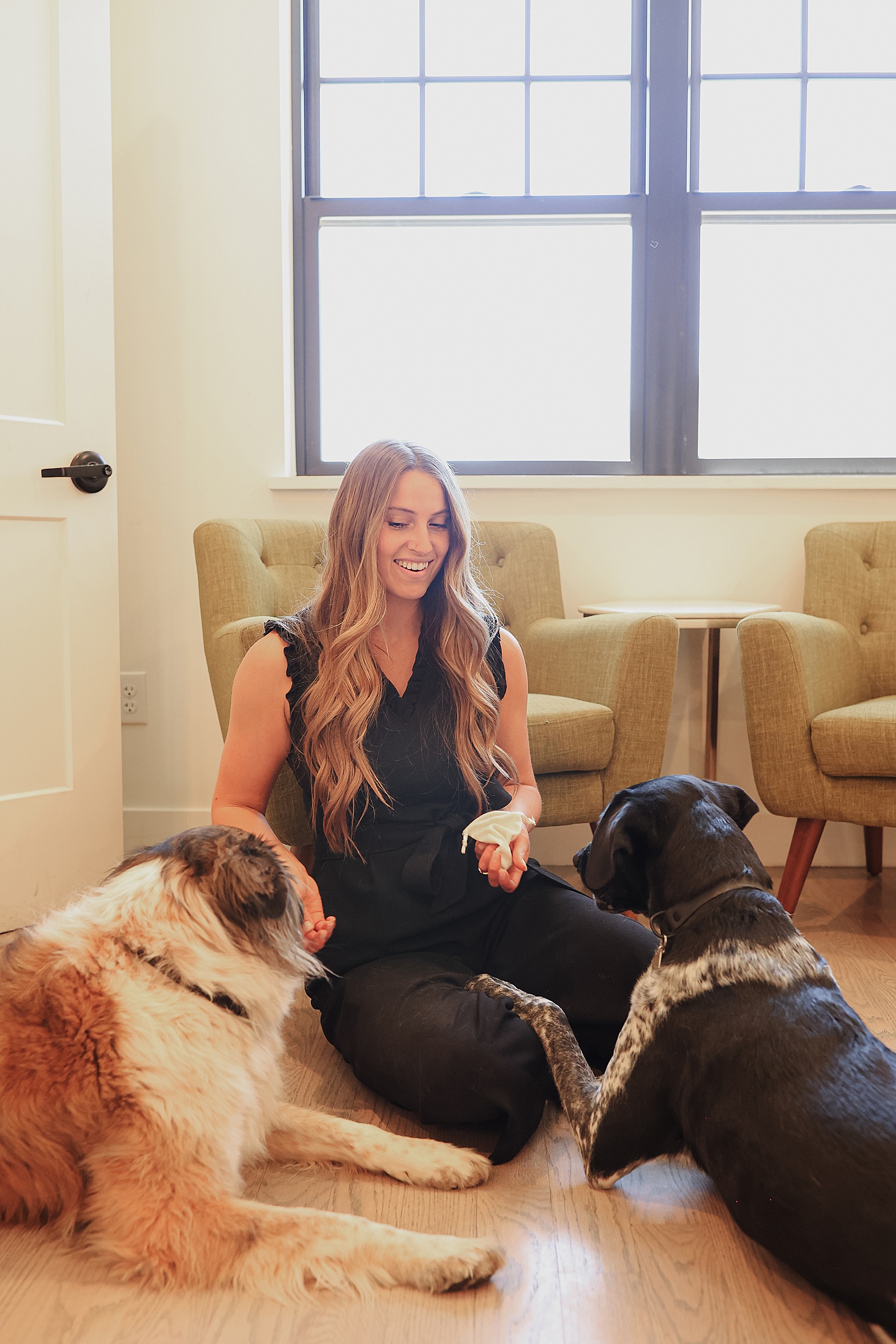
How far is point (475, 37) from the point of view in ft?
11.4

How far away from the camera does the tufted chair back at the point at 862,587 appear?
2.95 m

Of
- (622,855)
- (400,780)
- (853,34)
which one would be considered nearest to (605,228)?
(853,34)

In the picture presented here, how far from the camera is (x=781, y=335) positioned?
348cm

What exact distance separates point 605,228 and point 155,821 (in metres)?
2.64

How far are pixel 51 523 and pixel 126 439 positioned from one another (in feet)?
2.79

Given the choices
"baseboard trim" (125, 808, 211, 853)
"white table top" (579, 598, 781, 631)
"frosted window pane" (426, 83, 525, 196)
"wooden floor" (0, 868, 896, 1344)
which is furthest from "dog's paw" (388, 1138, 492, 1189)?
"frosted window pane" (426, 83, 525, 196)

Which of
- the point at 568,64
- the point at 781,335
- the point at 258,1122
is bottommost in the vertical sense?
the point at 258,1122

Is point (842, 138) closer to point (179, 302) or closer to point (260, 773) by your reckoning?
point (179, 302)

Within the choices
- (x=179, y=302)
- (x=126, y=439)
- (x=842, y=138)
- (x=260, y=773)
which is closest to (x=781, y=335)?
(x=842, y=138)

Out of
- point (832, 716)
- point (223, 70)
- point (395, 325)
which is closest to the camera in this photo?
point (832, 716)

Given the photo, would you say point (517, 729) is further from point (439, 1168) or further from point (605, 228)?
point (605, 228)

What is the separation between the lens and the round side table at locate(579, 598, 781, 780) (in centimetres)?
272

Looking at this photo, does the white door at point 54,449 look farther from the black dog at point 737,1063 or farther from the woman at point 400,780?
the black dog at point 737,1063

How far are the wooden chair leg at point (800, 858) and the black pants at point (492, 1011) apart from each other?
93 cm
